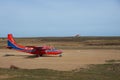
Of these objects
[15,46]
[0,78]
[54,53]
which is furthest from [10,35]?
[0,78]

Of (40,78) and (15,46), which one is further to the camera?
(15,46)

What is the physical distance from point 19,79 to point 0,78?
1371mm

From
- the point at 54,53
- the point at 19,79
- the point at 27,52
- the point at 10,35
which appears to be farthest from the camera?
the point at 10,35

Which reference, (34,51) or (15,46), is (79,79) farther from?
(15,46)

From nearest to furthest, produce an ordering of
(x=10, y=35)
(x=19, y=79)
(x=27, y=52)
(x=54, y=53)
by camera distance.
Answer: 1. (x=19, y=79)
2. (x=54, y=53)
3. (x=27, y=52)
4. (x=10, y=35)

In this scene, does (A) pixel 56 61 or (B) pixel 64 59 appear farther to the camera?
(B) pixel 64 59

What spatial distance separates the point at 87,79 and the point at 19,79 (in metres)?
3.94

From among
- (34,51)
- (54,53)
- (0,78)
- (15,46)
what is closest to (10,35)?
(15,46)

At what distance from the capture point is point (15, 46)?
49125 millimetres

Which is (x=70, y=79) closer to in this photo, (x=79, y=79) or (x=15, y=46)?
(x=79, y=79)

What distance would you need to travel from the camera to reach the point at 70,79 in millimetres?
17406

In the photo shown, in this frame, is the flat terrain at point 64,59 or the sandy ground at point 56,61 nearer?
the sandy ground at point 56,61

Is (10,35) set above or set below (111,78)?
above

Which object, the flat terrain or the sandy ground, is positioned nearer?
the sandy ground
